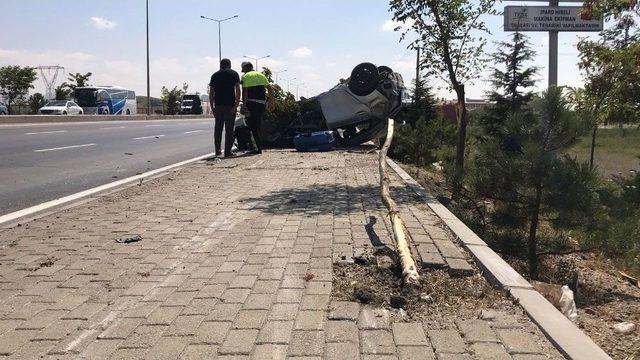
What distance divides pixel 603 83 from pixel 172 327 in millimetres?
8240

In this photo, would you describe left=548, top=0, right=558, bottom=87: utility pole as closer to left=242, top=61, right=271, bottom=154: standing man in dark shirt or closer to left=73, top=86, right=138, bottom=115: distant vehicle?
left=242, top=61, right=271, bottom=154: standing man in dark shirt

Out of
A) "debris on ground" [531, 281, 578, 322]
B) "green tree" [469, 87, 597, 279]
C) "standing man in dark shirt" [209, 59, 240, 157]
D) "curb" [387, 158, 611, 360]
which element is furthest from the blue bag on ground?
"debris on ground" [531, 281, 578, 322]

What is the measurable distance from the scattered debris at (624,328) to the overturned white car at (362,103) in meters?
9.71

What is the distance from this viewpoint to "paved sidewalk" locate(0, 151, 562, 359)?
306 cm

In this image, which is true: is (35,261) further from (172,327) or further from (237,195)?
(237,195)

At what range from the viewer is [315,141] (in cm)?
1440

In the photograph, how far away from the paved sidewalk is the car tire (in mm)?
6436

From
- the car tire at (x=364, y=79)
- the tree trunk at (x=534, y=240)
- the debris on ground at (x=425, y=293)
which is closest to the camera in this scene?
the debris on ground at (x=425, y=293)

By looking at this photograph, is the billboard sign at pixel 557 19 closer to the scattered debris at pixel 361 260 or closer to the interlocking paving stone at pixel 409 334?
the scattered debris at pixel 361 260

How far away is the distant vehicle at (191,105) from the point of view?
77.6 meters

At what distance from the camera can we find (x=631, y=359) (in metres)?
3.60

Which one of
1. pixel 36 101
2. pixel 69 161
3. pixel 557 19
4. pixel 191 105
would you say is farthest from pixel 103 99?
pixel 557 19

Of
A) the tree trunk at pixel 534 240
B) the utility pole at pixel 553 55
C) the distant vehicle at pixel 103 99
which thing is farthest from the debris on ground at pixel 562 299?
the distant vehicle at pixel 103 99

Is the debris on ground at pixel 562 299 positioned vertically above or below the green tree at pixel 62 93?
below
